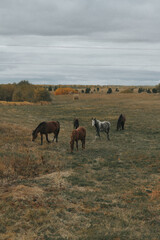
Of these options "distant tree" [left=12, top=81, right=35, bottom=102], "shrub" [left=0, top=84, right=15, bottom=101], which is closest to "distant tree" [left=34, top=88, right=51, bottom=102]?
"distant tree" [left=12, top=81, right=35, bottom=102]

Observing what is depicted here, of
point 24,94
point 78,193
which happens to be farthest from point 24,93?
point 78,193

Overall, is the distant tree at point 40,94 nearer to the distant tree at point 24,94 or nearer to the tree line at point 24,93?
the tree line at point 24,93

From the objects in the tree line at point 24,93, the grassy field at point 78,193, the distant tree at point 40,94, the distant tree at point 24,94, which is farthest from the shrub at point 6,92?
the grassy field at point 78,193

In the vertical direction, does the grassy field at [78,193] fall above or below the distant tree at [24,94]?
below

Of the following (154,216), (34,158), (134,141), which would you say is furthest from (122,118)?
(154,216)

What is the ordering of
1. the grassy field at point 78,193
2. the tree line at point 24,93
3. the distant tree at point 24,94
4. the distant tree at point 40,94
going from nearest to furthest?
the grassy field at point 78,193
the distant tree at point 40,94
the tree line at point 24,93
the distant tree at point 24,94

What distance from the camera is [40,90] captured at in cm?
7388

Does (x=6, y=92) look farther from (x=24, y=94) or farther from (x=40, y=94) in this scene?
(x=40, y=94)

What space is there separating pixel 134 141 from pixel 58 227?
595 inches

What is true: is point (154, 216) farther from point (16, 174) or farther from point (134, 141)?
point (134, 141)

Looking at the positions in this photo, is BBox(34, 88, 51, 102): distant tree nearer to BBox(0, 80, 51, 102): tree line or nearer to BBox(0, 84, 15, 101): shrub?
BBox(0, 80, 51, 102): tree line

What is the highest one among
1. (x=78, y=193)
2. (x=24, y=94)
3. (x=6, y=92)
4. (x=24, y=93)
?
(x=6, y=92)

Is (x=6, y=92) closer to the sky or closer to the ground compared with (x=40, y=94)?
closer to the sky

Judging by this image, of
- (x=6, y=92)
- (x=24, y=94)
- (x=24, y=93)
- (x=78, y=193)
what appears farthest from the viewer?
(x=6, y=92)
